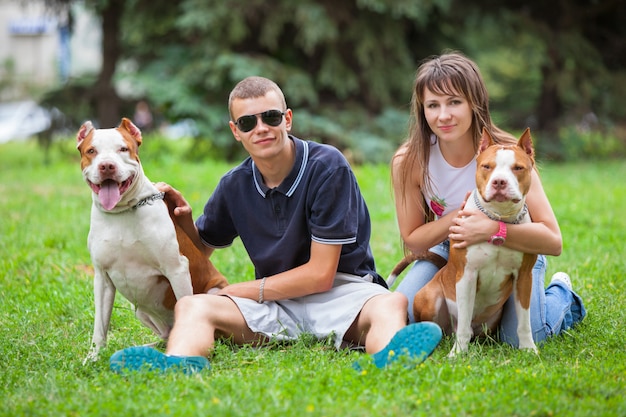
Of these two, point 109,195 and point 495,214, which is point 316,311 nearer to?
point 495,214

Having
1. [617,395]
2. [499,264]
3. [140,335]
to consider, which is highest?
[499,264]

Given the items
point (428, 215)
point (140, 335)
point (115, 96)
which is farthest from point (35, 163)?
point (428, 215)

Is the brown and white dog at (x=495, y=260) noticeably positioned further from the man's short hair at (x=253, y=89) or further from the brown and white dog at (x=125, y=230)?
the brown and white dog at (x=125, y=230)

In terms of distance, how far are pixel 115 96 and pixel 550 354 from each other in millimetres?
10492

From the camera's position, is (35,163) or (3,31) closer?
(35,163)

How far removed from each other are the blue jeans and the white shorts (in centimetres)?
32

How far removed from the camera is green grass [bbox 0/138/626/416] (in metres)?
2.85

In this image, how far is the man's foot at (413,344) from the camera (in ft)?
10.4

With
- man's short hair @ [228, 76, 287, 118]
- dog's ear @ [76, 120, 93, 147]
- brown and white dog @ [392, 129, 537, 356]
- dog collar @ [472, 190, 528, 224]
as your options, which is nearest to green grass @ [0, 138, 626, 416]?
brown and white dog @ [392, 129, 537, 356]

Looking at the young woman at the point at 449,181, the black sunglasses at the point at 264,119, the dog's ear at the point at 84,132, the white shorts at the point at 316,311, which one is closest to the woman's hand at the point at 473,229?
the young woman at the point at 449,181

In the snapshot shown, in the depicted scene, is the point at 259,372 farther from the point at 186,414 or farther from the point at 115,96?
the point at 115,96

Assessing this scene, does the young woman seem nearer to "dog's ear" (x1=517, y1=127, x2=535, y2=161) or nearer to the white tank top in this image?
the white tank top

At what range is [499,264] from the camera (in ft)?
11.6

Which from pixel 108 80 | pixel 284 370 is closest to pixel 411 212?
pixel 284 370
